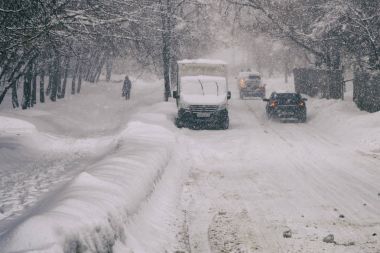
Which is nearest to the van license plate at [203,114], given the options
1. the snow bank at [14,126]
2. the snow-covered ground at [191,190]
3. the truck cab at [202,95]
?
the truck cab at [202,95]

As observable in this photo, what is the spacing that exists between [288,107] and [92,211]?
1930 cm

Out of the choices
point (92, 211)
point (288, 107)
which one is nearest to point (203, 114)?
point (288, 107)

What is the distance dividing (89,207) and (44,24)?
689 cm

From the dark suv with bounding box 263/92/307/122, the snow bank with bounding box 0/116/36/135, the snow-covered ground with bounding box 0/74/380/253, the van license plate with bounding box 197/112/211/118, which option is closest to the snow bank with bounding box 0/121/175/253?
the snow-covered ground with bounding box 0/74/380/253

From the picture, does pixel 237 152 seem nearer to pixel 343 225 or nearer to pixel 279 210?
pixel 279 210

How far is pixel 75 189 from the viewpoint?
6809 millimetres

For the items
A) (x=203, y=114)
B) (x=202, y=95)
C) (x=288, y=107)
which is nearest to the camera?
(x=203, y=114)

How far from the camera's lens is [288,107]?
24.0m

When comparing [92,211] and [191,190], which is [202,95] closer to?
[191,190]

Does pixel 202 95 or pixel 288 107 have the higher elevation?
pixel 202 95

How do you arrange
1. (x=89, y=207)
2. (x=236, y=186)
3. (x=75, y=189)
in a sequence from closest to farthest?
1. (x=89, y=207)
2. (x=75, y=189)
3. (x=236, y=186)

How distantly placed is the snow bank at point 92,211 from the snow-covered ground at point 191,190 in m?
0.02

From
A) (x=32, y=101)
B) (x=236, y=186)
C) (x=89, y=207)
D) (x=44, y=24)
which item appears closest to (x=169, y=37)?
(x=32, y=101)

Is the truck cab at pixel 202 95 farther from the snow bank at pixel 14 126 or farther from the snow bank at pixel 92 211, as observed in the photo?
the snow bank at pixel 92 211
